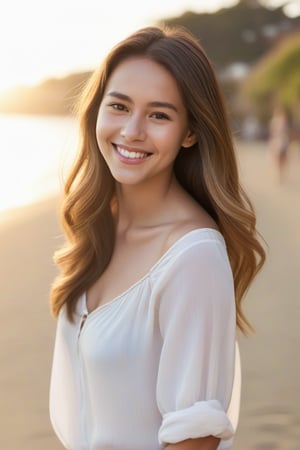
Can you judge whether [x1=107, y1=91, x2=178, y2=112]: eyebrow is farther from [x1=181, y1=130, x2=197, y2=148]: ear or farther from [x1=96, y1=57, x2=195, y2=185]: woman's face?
[x1=181, y1=130, x2=197, y2=148]: ear

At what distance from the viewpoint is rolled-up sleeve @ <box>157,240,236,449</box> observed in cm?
192

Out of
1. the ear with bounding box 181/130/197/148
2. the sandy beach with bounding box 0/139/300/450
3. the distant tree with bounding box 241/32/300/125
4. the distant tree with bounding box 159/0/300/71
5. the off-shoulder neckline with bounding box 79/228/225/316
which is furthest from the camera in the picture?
the distant tree with bounding box 159/0/300/71

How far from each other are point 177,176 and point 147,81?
0.34 meters

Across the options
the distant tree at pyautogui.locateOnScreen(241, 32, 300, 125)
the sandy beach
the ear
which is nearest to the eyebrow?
the ear

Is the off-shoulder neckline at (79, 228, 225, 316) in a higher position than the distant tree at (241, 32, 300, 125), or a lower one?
higher

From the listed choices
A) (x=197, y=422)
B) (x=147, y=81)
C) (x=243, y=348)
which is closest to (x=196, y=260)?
(x=197, y=422)

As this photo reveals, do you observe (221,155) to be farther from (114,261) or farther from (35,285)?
(35,285)

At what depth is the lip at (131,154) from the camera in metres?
2.17

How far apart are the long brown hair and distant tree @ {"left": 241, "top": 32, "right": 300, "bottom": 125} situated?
37.4m

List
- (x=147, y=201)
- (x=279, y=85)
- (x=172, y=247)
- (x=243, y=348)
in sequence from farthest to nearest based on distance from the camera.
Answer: (x=279, y=85) < (x=243, y=348) < (x=147, y=201) < (x=172, y=247)

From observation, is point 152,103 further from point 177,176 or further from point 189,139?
point 177,176

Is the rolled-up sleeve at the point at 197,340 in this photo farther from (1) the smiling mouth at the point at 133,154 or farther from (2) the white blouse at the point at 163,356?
(1) the smiling mouth at the point at 133,154

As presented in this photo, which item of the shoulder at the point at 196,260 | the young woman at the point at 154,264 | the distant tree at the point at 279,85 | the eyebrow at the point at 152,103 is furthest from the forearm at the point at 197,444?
the distant tree at the point at 279,85

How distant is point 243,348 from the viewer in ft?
19.1
